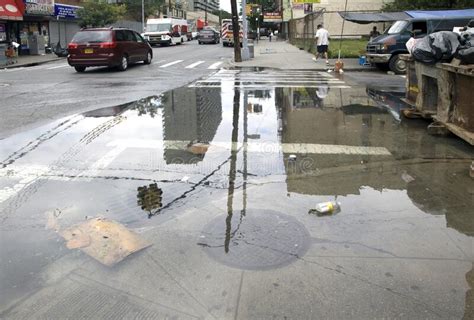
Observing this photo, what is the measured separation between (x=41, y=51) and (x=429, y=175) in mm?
31635

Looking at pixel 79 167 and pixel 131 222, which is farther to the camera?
pixel 79 167

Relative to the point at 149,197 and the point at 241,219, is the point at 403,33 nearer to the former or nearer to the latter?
the point at 149,197

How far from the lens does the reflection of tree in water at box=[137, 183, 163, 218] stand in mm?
4875

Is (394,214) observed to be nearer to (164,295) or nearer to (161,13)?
(164,295)

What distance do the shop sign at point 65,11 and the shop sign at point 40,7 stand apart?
3.41 feet

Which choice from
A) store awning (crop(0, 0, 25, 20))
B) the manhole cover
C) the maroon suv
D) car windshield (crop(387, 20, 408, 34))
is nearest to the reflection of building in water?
the manhole cover

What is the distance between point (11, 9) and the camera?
28.4m

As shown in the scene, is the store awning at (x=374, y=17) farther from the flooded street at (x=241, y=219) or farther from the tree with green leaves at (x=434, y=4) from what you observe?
the flooded street at (x=241, y=219)

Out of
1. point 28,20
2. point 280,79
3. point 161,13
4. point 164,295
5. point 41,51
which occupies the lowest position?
point 164,295

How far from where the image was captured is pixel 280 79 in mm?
16938

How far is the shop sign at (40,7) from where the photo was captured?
30.9 meters

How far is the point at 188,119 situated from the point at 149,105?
84.5 inches

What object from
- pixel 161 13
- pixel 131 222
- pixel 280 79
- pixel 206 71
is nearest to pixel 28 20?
pixel 206 71

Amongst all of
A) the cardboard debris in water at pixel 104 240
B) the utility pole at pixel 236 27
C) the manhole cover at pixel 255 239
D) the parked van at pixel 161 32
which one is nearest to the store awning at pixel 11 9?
the utility pole at pixel 236 27
